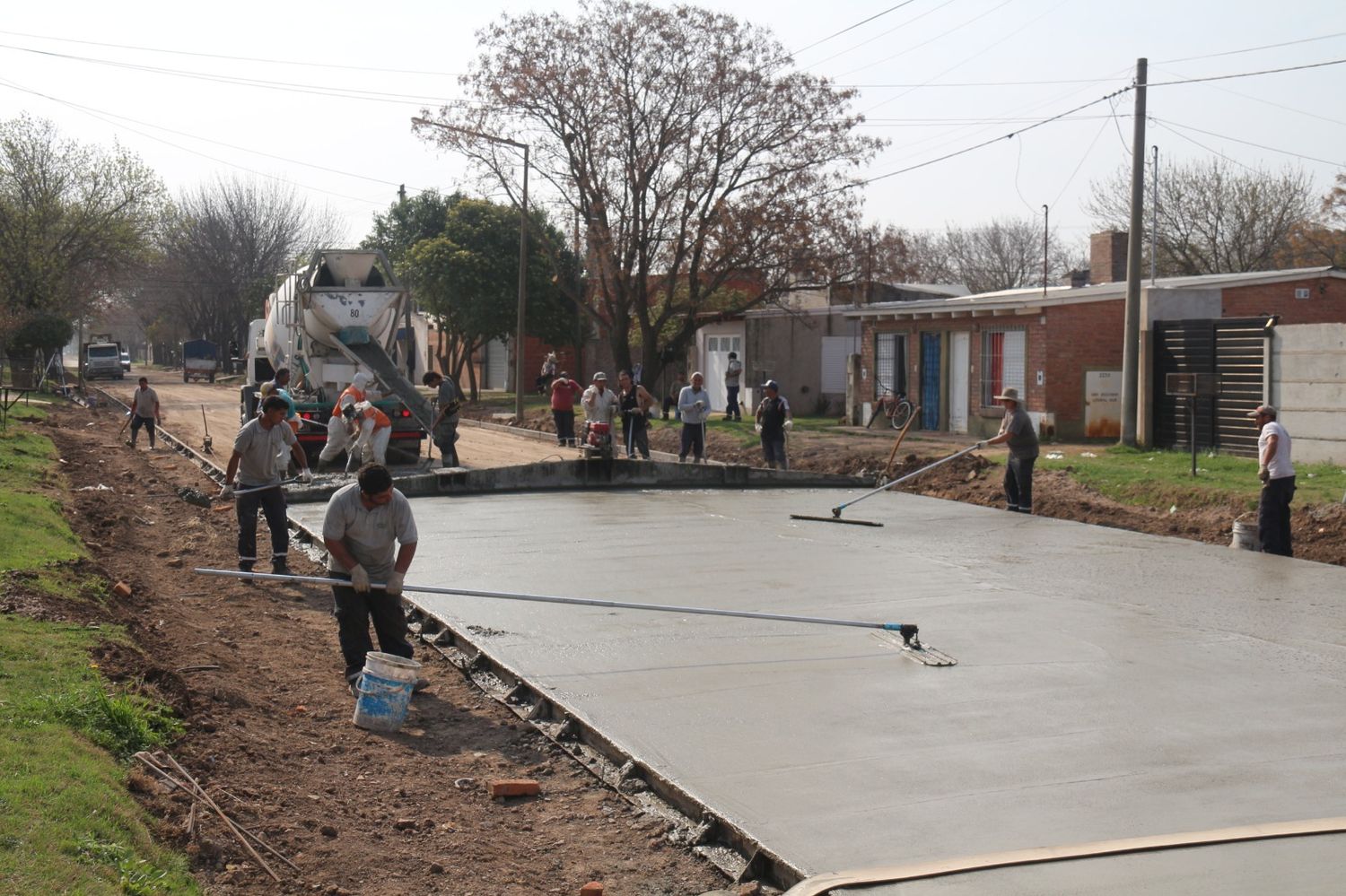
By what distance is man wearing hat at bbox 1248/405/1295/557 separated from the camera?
44.5 feet

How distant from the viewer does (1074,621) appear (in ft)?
34.0

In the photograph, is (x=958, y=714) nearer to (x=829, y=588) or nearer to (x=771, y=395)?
(x=829, y=588)

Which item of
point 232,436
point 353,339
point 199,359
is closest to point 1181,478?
point 353,339

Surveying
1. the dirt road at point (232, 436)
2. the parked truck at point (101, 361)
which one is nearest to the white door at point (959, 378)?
the dirt road at point (232, 436)

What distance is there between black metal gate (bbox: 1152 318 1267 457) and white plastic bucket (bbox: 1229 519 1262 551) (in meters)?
7.66

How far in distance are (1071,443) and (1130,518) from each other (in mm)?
8164

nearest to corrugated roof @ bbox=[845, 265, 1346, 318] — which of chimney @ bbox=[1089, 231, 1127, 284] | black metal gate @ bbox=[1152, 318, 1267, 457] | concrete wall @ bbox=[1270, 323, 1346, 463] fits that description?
black metal gate @ bbox=[1152, 318, 1267, 457]

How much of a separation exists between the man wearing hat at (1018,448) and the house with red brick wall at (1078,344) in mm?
5960

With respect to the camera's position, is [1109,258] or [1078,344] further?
[1109,258]

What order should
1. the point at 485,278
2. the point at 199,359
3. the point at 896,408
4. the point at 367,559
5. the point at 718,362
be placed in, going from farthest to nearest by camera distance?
the point at 199,359
the point at 485,278
the point at 718,362
the point at 896,408
the point at 367,559

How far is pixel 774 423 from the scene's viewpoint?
22250 millimetres

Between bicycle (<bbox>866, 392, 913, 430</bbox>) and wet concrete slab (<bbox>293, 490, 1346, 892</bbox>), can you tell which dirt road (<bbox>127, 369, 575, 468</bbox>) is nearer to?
bicycle (<bbox>866, 392, 913, 430</bbox>)

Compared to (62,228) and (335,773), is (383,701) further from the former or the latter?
(62,228)

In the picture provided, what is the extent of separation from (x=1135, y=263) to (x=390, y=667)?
1746 cm
